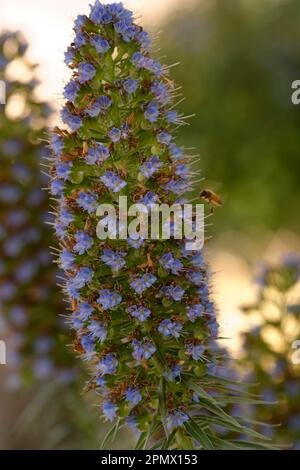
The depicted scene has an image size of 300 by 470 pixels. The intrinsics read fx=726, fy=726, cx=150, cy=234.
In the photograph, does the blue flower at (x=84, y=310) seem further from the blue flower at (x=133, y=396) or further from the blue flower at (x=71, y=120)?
the blue flower at (x=71, y=120)

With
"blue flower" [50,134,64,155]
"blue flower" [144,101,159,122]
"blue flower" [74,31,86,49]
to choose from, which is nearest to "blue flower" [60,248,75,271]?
"blue flower" [50,134,64,155]

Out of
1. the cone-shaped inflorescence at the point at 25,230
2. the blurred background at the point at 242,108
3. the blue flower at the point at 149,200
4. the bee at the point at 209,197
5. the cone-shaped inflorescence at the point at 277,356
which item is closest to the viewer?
the blue flower at the point at 149,200

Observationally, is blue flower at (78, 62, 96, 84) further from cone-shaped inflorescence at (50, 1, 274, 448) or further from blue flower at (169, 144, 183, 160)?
blue flower at (169, 144, 183, 160)

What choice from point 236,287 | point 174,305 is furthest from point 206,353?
point 236,287

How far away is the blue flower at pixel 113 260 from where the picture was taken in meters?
1.47

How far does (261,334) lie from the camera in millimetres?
2152

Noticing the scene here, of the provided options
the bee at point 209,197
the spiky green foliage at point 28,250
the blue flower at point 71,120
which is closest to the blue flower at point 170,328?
the bee at point 209,197

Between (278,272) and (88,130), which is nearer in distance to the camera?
(88,130)

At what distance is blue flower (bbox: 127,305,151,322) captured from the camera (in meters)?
1.48

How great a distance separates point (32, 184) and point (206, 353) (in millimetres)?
1079

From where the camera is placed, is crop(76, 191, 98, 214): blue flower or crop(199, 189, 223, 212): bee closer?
crop(76, 191, 98, 214): blue flower

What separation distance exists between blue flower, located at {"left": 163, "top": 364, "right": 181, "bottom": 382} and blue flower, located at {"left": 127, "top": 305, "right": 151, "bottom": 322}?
13 centimetres

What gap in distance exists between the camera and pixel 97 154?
147cm

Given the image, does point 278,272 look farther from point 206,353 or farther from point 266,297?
point 206,353
